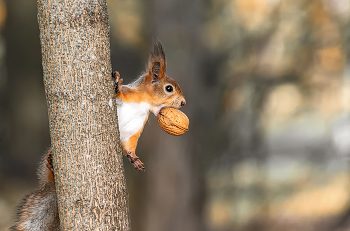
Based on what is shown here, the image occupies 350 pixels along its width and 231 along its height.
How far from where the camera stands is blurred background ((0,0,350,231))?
335 centimetres

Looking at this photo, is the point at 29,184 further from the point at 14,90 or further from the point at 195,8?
the point at 195,8

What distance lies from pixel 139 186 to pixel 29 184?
1179 mm

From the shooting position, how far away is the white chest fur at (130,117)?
155cm

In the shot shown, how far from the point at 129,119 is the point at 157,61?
0.28 metres

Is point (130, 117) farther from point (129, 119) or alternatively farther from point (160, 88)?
point (160, 88)

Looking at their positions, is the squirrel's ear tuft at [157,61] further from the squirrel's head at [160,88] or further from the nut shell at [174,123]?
the nut shell at [174,123]

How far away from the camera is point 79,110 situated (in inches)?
42.9

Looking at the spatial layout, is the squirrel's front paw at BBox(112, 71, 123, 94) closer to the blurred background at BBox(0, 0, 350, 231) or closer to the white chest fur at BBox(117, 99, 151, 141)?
the white chest fur at BBox(117, 99, 151, 141)

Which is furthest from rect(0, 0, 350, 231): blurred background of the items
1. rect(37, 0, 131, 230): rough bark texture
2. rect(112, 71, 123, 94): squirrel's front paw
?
rect(37, 0, 131, 230): rough bark texture

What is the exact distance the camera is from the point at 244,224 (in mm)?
4090

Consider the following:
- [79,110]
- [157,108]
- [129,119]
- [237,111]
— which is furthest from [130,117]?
[237,111]

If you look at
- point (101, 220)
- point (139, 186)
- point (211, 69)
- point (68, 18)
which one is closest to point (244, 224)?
point (139, 186)

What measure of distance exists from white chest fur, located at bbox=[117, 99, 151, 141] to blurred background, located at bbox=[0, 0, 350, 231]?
1.54m

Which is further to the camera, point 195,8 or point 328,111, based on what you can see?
point 328,111
